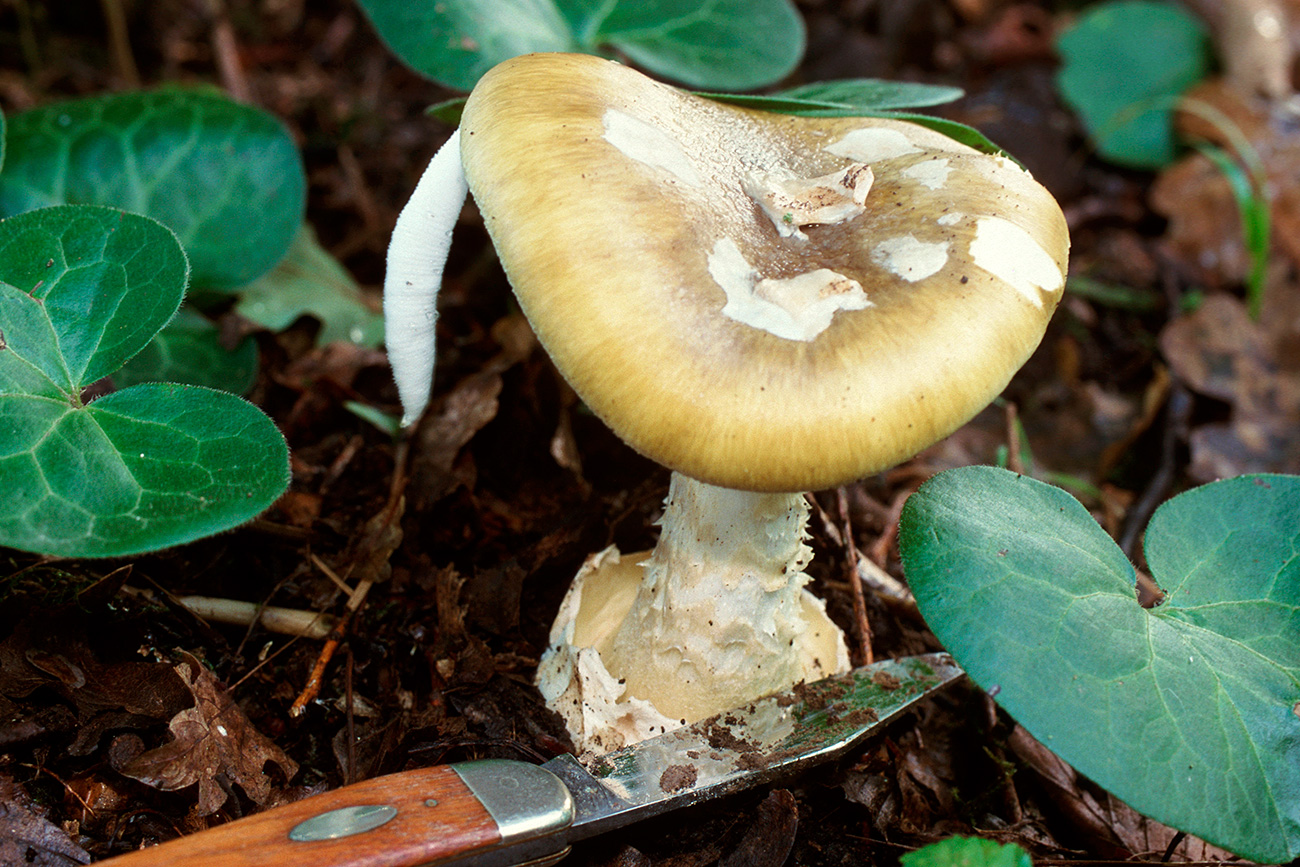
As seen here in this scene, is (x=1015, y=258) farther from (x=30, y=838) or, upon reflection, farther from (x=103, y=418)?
(x=30, y=838)

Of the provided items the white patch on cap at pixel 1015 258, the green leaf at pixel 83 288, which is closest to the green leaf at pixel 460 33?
the green leaf at pixel 83 288

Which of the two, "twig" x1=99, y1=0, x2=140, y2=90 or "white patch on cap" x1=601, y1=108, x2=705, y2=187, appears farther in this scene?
"twig" x1=99, y1=0, x2=140, y2=90

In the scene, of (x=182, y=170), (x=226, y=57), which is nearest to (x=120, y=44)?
(x=226, y=57)

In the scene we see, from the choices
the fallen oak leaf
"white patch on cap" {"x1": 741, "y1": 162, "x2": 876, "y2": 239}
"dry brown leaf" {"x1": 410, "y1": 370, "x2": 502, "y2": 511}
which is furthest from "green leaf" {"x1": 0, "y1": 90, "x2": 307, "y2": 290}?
"white patch on cap" {"x1": 741, "y1": 162, "x2": 876, "y2": 239}

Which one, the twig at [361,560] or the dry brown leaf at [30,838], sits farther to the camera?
the twig at [361,560]

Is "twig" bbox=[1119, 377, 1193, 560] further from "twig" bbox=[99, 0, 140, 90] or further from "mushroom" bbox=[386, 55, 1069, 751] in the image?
"twig" bbox=[99, 0, 140, 90]

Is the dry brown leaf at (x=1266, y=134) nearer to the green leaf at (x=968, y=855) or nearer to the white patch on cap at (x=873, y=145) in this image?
the white patch on cap at (x=873, y=145)

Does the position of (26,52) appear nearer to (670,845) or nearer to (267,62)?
(267,62)

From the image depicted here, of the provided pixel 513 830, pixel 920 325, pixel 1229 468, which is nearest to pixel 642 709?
pixel 513 830
